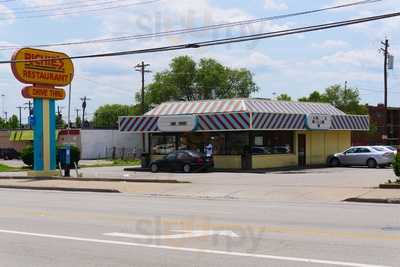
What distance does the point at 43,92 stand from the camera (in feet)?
106

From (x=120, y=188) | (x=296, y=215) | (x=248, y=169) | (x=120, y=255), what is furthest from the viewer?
(x=248, y=169)

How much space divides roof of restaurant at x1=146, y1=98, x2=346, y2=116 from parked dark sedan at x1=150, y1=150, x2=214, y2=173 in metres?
3.57

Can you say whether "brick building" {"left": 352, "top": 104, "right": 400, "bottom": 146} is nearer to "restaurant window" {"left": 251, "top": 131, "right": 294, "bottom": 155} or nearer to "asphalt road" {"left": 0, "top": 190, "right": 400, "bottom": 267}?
"restaurant window" {"left": 251, "top": 131, "right": 294, "bottom": 155}

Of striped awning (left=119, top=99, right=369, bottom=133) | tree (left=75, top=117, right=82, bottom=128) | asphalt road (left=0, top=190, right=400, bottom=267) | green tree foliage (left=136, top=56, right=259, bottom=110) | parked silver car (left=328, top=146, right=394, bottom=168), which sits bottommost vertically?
asphalt road (left=0, top=190, right=400, bottom=267)

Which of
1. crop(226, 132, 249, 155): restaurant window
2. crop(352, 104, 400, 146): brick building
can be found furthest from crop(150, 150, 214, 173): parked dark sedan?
crop(352, 104, 400, 146): brick building

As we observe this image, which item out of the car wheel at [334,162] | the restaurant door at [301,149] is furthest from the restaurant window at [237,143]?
the car wheel at [334,162]

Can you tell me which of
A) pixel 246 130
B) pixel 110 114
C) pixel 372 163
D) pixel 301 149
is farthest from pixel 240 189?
pixel 110 114

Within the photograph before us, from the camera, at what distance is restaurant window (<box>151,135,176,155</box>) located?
4159cm

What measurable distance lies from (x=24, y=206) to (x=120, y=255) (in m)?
9.43

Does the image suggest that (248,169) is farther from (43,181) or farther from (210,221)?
(210,221)

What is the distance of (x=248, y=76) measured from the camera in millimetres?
101188

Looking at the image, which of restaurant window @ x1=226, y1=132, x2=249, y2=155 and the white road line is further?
restaurant window @ x1=226, y1=132, x2=249, y2=155

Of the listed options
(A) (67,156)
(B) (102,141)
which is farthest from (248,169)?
(B) (102,141)

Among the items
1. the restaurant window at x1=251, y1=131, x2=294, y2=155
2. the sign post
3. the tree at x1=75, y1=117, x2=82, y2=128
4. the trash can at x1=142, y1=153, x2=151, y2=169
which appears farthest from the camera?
the tree at x1=75, y1=117, x2=82, y2=128
